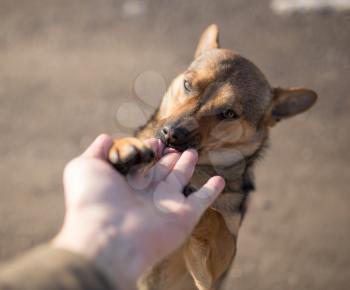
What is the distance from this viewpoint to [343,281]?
6.66 m

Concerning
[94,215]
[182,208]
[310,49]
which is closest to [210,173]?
[182,208]

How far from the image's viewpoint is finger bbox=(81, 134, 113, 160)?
9.44 ft

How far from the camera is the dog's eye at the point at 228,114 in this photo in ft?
15.0

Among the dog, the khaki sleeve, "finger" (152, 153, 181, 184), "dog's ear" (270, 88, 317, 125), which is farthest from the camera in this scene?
"dog's ear" (270, 88, 317, 125)

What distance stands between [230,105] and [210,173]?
0.70m

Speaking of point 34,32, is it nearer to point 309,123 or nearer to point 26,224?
point 26,224

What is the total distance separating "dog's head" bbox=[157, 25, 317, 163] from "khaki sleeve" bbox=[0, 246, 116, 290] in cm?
206

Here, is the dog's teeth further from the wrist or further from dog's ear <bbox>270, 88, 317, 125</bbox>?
dog's ear <bbox>270, 88, 317, 125</bbox>

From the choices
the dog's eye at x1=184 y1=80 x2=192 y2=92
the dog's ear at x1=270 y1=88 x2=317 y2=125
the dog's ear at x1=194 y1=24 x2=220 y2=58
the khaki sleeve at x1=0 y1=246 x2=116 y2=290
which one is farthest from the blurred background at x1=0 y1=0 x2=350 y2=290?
the khaki sleeve at x1=0 y1=246 x2=116 y2=290

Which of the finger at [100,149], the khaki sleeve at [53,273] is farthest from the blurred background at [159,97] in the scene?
the khaki sleeve at [53,273]

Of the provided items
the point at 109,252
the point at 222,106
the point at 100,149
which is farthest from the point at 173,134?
the point at 109,252

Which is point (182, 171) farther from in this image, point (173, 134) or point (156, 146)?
point (173, 134)

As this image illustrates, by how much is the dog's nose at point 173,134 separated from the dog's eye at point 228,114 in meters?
0.65

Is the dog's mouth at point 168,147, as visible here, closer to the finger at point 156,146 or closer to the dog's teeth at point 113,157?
the finger at point 156,146
